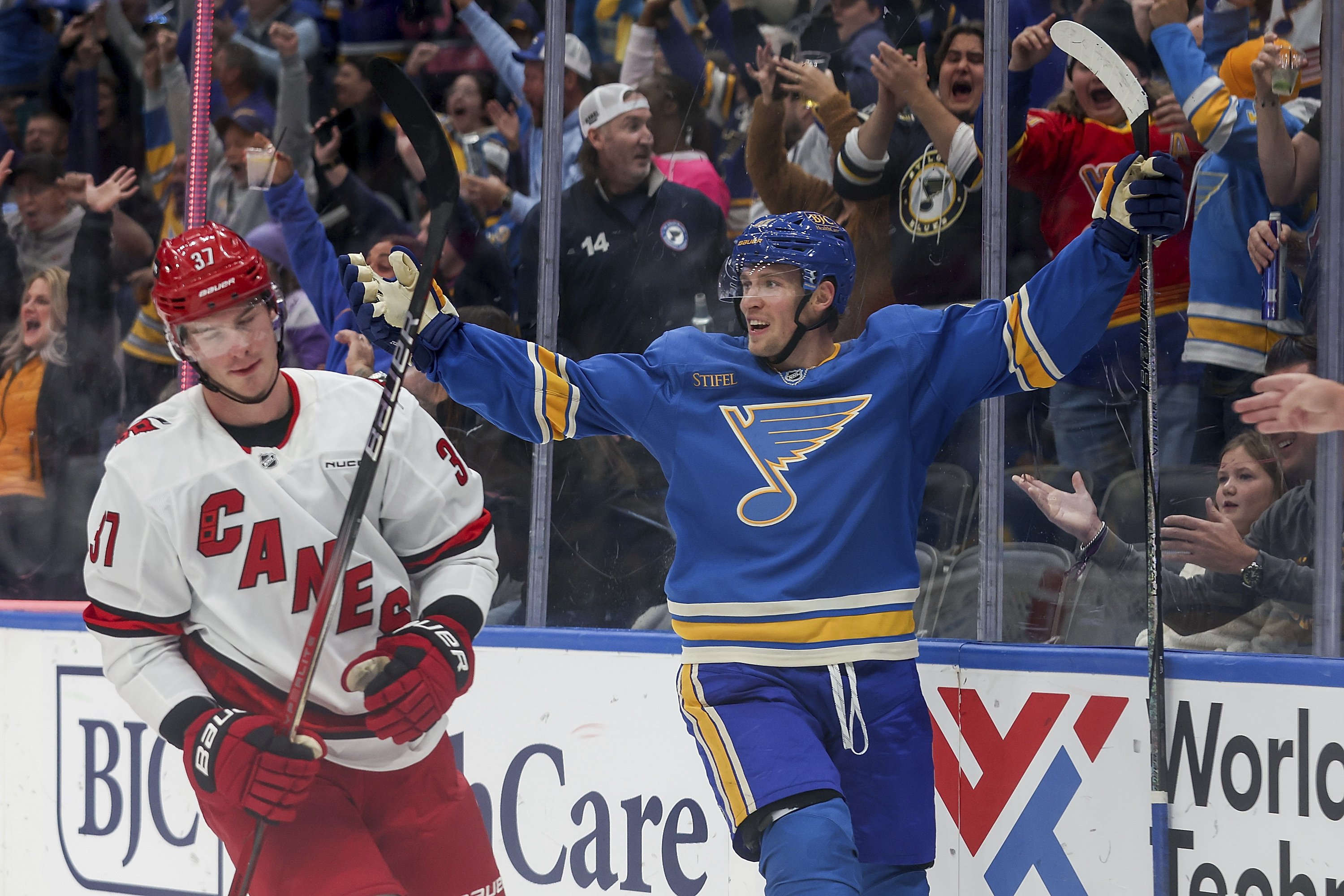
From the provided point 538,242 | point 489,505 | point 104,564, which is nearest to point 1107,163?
point 538,242

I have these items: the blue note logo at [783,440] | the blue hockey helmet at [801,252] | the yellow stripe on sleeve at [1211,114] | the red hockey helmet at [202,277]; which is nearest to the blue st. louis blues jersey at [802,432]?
the blue note logo at [783,440]

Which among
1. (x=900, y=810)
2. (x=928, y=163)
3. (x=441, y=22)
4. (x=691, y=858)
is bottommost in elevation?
(x=691, y=858)

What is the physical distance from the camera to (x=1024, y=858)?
101 inches

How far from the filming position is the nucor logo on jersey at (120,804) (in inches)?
130

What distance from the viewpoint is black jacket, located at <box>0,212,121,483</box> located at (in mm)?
4254

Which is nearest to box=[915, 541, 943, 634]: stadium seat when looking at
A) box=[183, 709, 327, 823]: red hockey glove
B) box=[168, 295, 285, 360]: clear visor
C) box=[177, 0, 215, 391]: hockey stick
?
box=[183, 709, 327, 823]: red hockey glove

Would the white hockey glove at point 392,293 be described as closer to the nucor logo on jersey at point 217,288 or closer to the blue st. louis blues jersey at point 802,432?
the blue st. louis blues jersey at point 802,432

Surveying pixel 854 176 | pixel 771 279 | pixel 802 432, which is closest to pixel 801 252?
pixel 771 279

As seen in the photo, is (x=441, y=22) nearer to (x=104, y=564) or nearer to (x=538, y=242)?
(x=538, y=242)

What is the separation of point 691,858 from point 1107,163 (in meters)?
1.78

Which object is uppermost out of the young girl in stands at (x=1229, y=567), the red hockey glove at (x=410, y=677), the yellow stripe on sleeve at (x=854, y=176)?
the yellow stripe on sleeve at (x=854, y=176)

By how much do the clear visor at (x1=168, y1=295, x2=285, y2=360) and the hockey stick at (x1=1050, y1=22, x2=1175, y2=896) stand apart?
1470 mm

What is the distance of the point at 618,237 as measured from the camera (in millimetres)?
3391

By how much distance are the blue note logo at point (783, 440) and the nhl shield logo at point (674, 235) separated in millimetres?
1114
